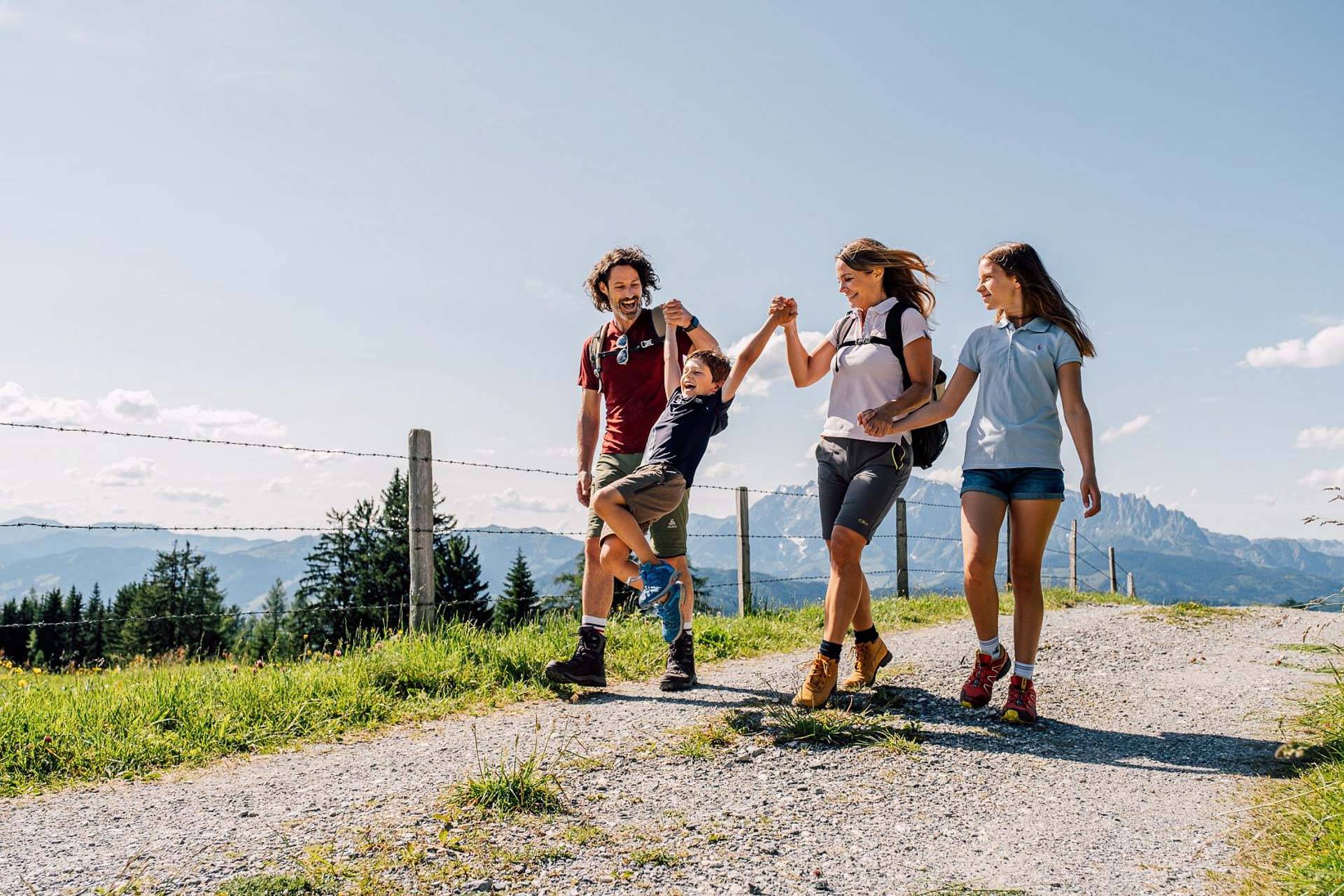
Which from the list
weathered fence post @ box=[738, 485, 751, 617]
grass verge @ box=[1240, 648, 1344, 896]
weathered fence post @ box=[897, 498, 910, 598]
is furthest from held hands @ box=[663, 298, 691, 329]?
weathered fence post @ box=[897, 498, 910, 598]

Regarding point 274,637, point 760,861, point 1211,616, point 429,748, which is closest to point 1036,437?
point 760,861

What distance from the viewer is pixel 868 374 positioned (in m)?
4.40

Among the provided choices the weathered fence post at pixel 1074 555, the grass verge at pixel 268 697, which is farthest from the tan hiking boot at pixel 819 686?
the weathered fence post at pixel 1074 555

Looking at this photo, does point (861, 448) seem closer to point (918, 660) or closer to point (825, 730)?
point (825, 730)

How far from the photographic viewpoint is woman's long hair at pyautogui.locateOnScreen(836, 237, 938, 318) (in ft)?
14.8

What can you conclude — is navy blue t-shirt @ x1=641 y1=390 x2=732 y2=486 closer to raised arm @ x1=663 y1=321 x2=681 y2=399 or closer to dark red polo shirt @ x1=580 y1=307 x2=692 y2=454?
raised arm @ x1=663 y1=321 x2=681 y2=399

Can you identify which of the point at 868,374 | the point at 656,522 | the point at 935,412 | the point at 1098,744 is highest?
the point at 868,374

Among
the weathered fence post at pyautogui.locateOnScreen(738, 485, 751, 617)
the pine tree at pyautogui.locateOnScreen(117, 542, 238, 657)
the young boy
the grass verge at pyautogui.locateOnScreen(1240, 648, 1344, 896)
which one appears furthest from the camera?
the pine tree at pyautogui.locateOnScreen(117, 542, 238, 657)

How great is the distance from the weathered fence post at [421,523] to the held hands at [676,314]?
8.40 ft

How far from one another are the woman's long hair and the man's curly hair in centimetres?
117

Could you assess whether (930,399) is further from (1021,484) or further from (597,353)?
(597,353)

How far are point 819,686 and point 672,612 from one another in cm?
97

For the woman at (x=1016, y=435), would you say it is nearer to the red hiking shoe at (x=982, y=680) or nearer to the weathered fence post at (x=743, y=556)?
the red hiking shoe at (x=982, y=680)

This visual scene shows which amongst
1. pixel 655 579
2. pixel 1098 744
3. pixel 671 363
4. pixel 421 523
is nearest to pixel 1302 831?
pixel 1098 744
